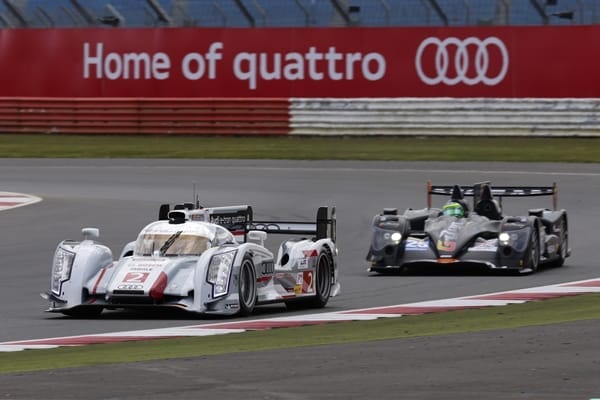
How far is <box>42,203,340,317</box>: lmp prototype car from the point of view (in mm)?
11711

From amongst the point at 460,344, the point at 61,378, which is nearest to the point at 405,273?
the point at 460,344

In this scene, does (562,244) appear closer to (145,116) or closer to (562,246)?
(562,246)

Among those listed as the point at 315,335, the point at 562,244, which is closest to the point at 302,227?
the point at 315,335

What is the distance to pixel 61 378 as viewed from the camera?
26.2ft

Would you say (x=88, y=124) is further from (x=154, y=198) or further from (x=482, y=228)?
(x=482, y=228)

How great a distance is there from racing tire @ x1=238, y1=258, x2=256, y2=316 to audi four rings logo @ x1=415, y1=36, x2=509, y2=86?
20.3 metres

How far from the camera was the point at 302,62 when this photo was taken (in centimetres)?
3297

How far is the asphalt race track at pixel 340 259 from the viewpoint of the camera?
25.3ft

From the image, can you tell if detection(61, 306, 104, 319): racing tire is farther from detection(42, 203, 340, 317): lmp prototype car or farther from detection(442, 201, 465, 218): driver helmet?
detection(442, 201, 465, 218): driver helmet

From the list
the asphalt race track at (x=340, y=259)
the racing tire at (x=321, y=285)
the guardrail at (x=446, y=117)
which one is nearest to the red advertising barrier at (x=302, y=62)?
the guardrail at (x=446, y=117)

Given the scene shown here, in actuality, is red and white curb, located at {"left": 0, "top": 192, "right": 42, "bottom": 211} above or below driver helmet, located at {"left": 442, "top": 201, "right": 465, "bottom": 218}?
above

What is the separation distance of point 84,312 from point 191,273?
1033mm

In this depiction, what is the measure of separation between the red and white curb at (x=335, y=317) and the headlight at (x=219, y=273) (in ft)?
1.19

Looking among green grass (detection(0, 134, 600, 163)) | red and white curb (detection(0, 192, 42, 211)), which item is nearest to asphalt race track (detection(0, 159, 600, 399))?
red and white curb (detection(0, 192, 42, 211))
